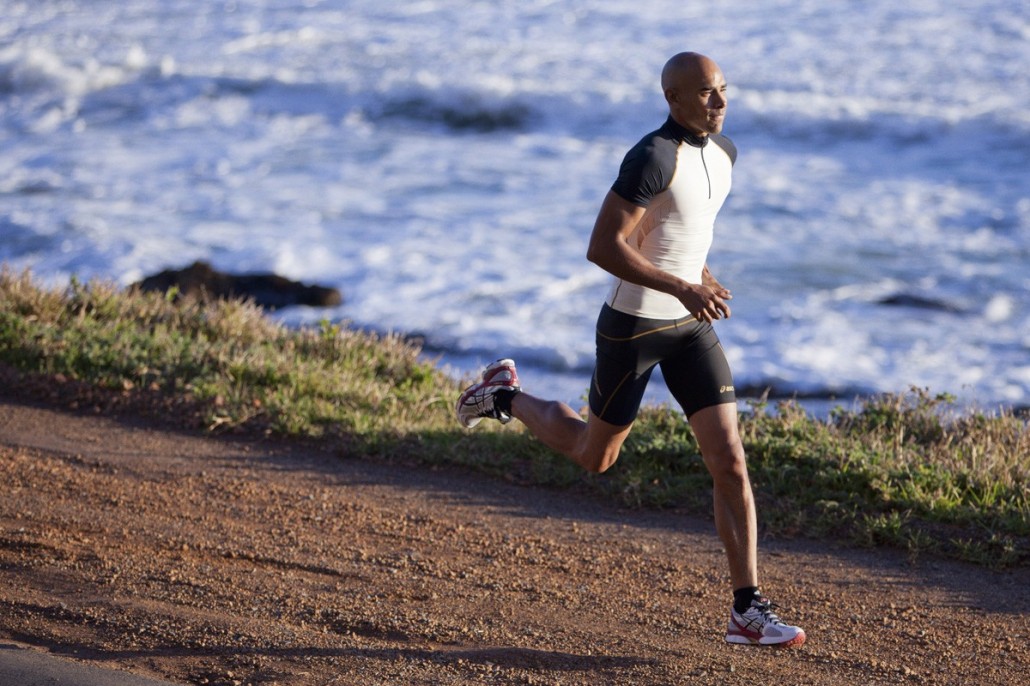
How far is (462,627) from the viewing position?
466cm

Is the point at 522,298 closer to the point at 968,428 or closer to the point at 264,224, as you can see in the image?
the point at 264,224

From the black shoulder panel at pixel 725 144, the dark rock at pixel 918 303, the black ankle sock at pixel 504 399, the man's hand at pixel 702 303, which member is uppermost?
the dark rock at pixel 918 303

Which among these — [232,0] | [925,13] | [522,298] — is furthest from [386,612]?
[232,0]

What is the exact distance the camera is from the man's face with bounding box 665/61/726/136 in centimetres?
445

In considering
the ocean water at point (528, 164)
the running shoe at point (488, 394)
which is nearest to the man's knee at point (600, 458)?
the running shoe at point (488, 394)

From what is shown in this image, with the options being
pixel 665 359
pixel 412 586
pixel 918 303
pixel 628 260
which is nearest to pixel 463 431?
pixel 412 586

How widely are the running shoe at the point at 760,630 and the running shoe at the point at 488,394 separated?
1603 millimetres

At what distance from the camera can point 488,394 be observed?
222 inches

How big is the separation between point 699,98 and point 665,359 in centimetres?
97

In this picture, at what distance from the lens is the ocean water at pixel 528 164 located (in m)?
13.4

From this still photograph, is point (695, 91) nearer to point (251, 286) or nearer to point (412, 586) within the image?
point (412, 586)

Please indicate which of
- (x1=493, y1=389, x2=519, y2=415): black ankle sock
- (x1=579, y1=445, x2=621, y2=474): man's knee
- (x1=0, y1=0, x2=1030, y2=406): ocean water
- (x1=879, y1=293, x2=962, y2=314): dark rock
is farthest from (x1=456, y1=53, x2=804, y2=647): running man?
(x1=879, y1=293, x2=962, y2=314): dark rock

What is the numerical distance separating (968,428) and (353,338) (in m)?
4.13

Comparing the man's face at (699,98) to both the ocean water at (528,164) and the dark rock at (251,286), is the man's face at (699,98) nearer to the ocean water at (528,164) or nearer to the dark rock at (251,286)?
the ocean water at (528,164)
